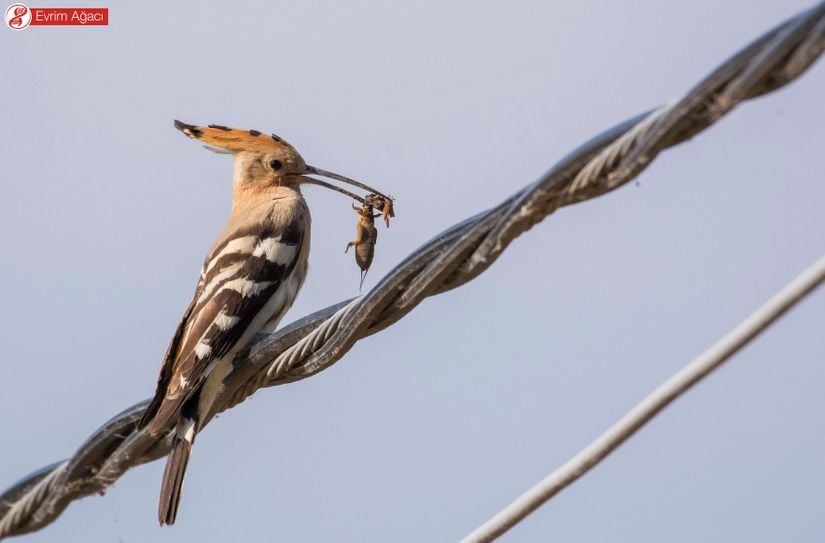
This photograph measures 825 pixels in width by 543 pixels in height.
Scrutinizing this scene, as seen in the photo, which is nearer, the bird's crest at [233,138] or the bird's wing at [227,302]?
the bird's wing at [227,302]

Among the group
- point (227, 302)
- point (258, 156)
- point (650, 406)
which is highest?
point (258, 156)

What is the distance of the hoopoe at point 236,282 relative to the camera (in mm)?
5102

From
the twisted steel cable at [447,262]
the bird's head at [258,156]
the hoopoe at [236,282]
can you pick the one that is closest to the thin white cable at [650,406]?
the twisted steel cable at [447,262]

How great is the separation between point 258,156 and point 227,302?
1.60 meters

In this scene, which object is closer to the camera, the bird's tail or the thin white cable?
the thin white cable

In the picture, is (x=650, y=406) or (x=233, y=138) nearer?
(x=650, y=406)

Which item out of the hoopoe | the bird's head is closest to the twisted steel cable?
the hoopoe


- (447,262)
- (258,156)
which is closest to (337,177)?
(258,156)

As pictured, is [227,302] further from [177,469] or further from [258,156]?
[258,156]

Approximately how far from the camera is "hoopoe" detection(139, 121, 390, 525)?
510 centimetres

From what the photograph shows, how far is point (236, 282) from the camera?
5.57m

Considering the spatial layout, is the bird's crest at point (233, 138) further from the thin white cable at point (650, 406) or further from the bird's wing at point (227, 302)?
the thin white cable at point (650, 406)

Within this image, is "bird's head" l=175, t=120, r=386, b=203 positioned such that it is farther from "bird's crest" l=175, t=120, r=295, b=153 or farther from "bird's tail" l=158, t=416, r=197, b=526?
"bird's tail" l=158, t=416, r=197, b=526

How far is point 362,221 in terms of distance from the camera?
5.40 metres
